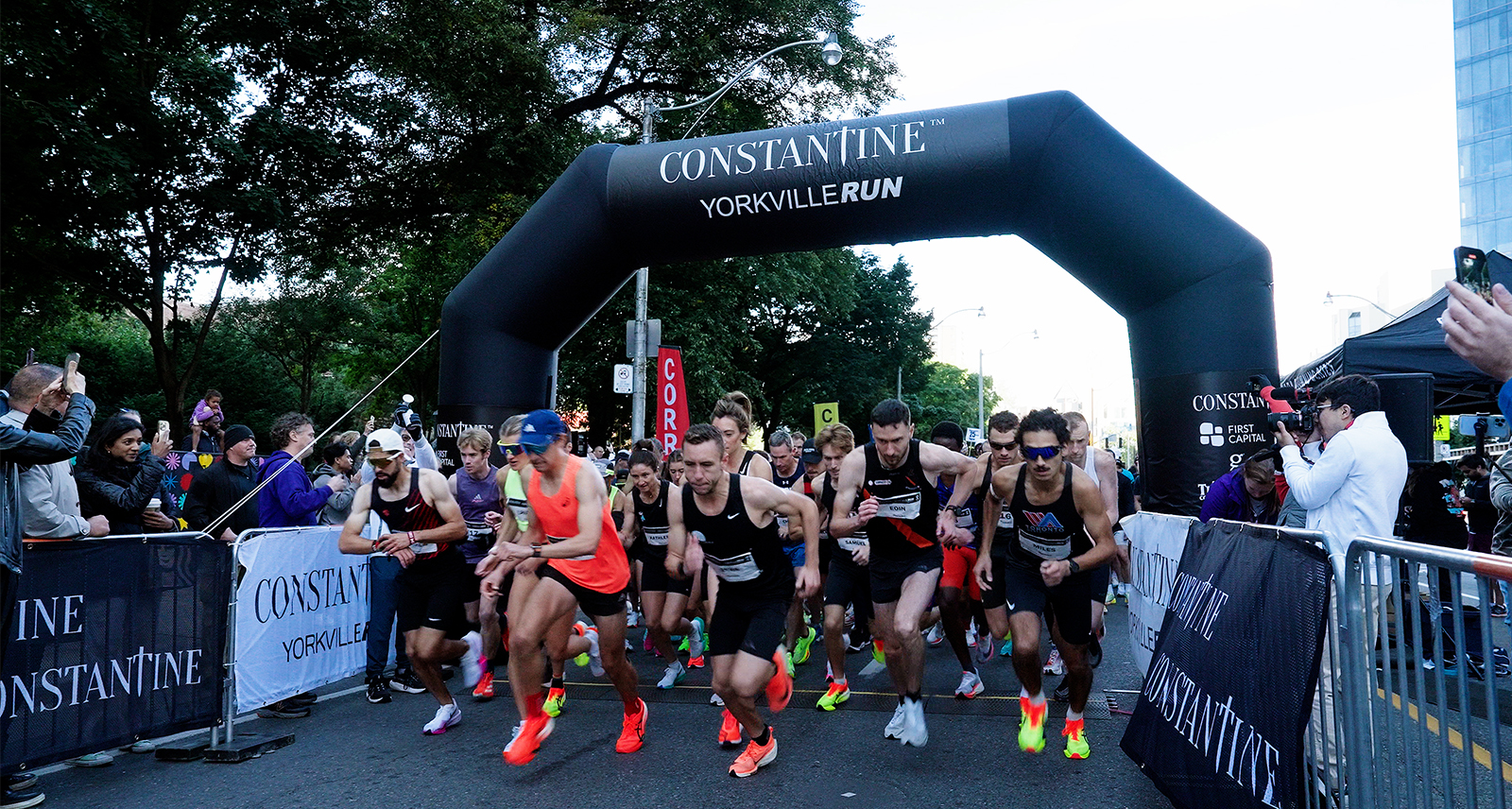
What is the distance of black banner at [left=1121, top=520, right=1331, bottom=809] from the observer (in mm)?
3162

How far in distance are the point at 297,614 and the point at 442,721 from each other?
1362mm

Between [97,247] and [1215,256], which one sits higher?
[97,247]

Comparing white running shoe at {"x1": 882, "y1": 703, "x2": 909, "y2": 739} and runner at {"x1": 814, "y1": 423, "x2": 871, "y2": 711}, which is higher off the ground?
runner at {"x1": 814, "y1": 423, "x2": 871, "y2": 711}

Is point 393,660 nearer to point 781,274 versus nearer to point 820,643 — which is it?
point 820,643

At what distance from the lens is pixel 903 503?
5980 mm

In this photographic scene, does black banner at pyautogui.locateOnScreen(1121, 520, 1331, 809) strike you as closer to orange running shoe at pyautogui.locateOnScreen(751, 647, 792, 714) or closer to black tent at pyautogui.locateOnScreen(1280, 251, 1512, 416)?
orange running shoe at pyautogui.locateOnScreen(751, 647, 792, 714)

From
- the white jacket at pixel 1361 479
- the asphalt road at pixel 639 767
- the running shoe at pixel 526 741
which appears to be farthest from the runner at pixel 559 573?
the white jacket at pixel 1361 479

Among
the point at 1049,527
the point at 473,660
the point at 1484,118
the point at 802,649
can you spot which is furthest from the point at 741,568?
the point at 1484,118

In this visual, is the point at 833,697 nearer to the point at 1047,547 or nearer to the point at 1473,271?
the point at 1047,547

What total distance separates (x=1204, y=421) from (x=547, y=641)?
488 centimetres

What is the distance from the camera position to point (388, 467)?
6.41m

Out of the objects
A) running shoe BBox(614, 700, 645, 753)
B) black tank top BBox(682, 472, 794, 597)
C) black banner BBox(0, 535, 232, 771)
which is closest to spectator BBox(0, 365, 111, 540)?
black banner BBox(0, 535, 232, 771)

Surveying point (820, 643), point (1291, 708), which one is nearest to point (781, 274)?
point (820, 643)

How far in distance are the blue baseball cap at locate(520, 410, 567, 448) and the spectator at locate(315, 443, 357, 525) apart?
2.79 m
